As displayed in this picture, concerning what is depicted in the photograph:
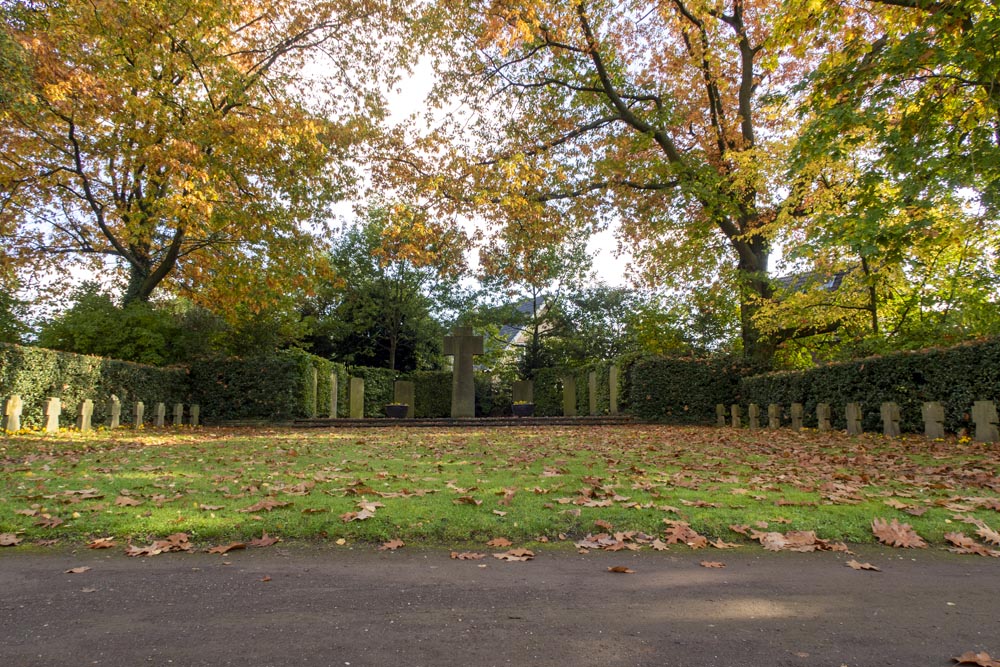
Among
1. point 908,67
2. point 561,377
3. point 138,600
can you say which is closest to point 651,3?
point 908,67

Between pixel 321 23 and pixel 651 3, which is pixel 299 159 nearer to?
pixel 321 23

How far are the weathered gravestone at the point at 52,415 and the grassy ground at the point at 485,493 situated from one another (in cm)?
370

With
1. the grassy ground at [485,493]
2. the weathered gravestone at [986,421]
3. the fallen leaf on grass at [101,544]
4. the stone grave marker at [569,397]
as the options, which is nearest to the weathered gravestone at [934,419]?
the weathered gravestone at [986,421]

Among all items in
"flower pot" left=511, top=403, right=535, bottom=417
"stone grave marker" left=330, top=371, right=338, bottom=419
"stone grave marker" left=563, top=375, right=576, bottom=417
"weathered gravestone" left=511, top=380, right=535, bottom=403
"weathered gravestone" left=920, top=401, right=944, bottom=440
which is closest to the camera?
"weathered gravestone" left=920, top=401, right=944, bottom=440

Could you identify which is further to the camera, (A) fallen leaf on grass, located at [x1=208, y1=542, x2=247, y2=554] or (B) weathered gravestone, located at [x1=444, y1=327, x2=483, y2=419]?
(B) weathered gravestone, located at [x1=444, y1=327, x2=483, y2=419]

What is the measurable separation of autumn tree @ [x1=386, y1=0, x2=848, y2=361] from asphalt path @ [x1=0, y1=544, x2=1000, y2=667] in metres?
13.6

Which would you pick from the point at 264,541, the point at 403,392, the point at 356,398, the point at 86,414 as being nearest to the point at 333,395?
the point at 356,398

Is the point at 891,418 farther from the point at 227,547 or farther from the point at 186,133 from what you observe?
the point at 186,133

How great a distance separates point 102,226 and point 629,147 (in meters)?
16.1

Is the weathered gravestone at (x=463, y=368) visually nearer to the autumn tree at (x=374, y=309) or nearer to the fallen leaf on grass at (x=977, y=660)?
the autumn tree at (x=374, y=309)

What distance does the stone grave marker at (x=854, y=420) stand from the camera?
12.5 metres

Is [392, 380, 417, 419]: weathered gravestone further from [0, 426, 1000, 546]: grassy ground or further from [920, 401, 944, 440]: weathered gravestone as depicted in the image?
[920, 401, 944, 440]: weathered gravestone

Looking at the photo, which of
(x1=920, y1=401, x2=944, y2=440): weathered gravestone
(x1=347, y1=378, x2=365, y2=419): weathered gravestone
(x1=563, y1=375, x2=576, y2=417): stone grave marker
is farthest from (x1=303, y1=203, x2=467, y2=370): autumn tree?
(x1=920, y1=401, x2=944, y2=440): weathered gravestone

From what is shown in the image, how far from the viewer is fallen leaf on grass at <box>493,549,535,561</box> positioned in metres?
3.90
